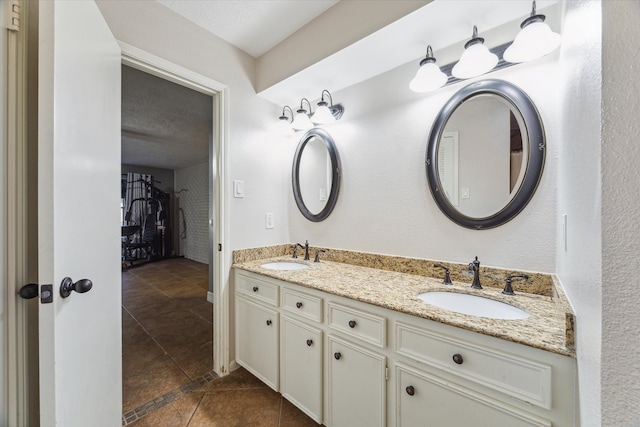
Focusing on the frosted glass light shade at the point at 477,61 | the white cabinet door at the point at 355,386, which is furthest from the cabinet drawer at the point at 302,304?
the frosted glass light shade at the point at 477,61

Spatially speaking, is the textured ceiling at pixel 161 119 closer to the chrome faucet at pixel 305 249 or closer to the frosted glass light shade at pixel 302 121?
the frosted glass light shade at pixel 302 121

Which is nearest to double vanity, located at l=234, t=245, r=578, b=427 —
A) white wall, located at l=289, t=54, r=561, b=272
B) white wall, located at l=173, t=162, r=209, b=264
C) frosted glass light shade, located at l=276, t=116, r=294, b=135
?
white wall, located at l=289, t=54, r=561, b=272

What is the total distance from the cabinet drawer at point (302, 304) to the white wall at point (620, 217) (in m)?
1.01

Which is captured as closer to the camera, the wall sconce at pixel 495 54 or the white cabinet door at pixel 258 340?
the wall sconce at pixel 495 54

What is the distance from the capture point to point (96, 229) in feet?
3.39

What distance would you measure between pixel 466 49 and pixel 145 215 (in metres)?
7.30

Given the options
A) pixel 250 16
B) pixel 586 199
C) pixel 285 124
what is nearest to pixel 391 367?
pixel 586 199

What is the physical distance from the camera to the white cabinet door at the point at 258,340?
1533 mm

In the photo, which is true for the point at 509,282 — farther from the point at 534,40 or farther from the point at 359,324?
the point at 534,40

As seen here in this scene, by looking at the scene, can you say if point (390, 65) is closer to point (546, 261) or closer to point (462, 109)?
point (462, 109)

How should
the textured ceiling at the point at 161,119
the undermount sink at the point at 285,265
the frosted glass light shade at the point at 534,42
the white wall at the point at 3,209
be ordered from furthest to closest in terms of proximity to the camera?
the textured ceiling at the point at 161,119 → the undermount sink at the point at 285,265 → the frosted glass light shade at the point at 534,42 → the white wall at the point at 3,209

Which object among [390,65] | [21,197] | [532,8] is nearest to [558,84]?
[532,8]

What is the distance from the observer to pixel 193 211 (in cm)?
636

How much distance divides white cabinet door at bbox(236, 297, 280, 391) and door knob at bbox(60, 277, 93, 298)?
36.8 inches
